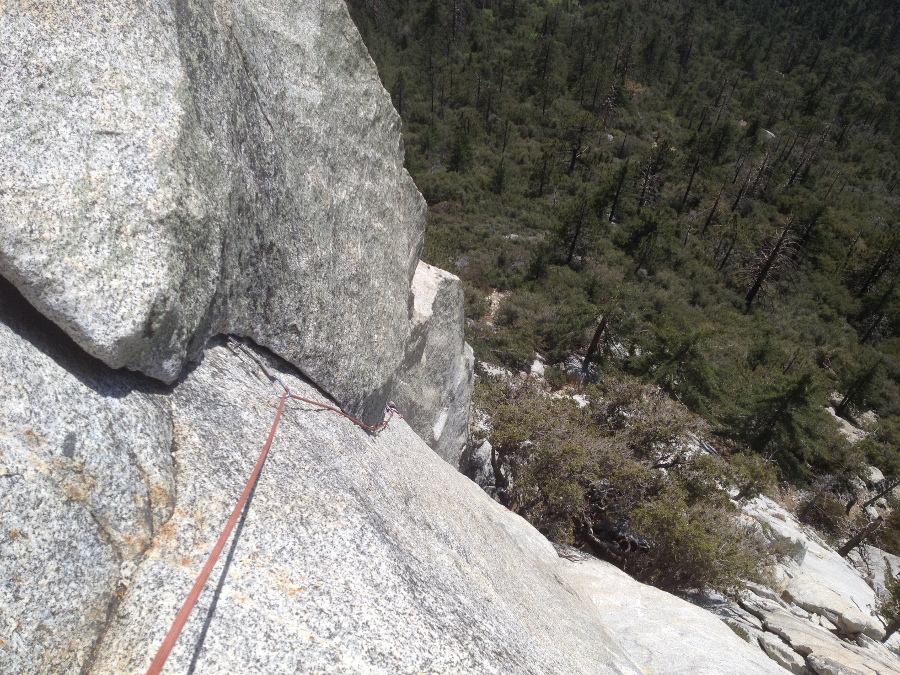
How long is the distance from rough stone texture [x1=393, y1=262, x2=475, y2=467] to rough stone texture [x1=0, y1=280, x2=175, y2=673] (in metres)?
5.39

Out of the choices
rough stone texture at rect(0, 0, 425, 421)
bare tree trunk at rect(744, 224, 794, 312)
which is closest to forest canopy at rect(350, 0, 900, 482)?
bare tree trunk at rect(744, 224, 794, 312)

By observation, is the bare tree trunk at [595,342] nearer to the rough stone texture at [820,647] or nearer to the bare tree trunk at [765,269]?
the rough stone texture at [820,647]

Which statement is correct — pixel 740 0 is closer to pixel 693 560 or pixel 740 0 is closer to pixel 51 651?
pixel 693 560

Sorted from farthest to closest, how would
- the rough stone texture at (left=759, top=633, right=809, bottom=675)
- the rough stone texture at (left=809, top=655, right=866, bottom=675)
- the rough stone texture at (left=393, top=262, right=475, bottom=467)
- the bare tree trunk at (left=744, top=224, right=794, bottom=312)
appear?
the bare tree trunk at (left=744, top=224, right=794, bottom=312) → the rough stone texture at (left=759, top=633, right=809, bottom=675) → the rough stone texture at (left=809, top=655, right=866, bottom=675) → the rough stone texture at (left=393, top=262, right=475, bottom=467)

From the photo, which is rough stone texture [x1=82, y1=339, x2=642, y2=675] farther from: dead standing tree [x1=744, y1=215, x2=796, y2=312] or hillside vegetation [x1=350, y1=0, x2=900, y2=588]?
dead standing tree [x1=744, y1=215, x2=796, y2=312]

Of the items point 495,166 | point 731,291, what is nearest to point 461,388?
point 731,291

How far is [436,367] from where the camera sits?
34.2 feet

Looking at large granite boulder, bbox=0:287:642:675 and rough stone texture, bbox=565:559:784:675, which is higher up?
large granite boulder, bbox=0:287:642:675

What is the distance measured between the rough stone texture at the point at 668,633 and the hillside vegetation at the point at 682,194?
1242cm

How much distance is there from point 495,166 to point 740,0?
99207 mm

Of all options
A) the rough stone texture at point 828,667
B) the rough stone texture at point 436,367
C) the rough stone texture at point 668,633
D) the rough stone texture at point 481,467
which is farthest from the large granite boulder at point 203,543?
the rough stone texture at point 481,467

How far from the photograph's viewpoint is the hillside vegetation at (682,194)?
31.1 m

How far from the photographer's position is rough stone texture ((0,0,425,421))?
2.80m

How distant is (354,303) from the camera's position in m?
5.94
